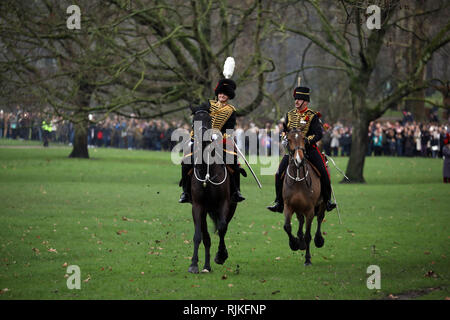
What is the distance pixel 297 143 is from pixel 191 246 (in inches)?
134

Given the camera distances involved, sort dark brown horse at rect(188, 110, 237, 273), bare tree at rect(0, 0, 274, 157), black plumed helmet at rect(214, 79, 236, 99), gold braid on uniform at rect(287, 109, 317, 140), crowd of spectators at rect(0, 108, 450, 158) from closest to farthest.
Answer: dark brown horse at rect(188, 110, 237, 273) → black plumed helmet at rect(214, 79, 236, 99) → gold braid on uniform at rect(287, 109, 317, 140) → bare tree at rect(0, 0, 274, 157) → crowd of spectators at rect(0, 108, 450, 158)

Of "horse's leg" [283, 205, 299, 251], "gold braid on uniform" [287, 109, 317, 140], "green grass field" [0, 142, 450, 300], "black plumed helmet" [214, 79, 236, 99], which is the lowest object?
"green grass field" [0, 142, 450, 300]

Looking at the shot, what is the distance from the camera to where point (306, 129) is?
14164 mm

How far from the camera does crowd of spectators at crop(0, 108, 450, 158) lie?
4916cm

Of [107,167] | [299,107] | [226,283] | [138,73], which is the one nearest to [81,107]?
[138,73]

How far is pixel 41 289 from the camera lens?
10.8 meters

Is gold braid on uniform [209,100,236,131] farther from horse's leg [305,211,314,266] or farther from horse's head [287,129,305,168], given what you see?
horse's leg [305,211,314,266]

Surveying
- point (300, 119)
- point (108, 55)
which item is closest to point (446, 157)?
point (108, 55)

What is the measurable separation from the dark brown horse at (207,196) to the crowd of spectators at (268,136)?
92.5 feet

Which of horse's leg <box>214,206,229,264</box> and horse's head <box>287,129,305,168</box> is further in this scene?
horse's head <box>287,129,305,168</box>

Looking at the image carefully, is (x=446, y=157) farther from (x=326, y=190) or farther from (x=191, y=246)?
(x=191, y=246)

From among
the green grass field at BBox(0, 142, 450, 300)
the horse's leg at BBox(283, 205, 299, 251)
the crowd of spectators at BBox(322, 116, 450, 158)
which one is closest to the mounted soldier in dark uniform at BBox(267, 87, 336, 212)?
the horse's leg at BBox(283, 205, 299, 251)

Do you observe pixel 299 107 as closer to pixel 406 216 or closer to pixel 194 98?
pixel 406 216

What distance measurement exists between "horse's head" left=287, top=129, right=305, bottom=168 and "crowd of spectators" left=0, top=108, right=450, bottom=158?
27.5 m
